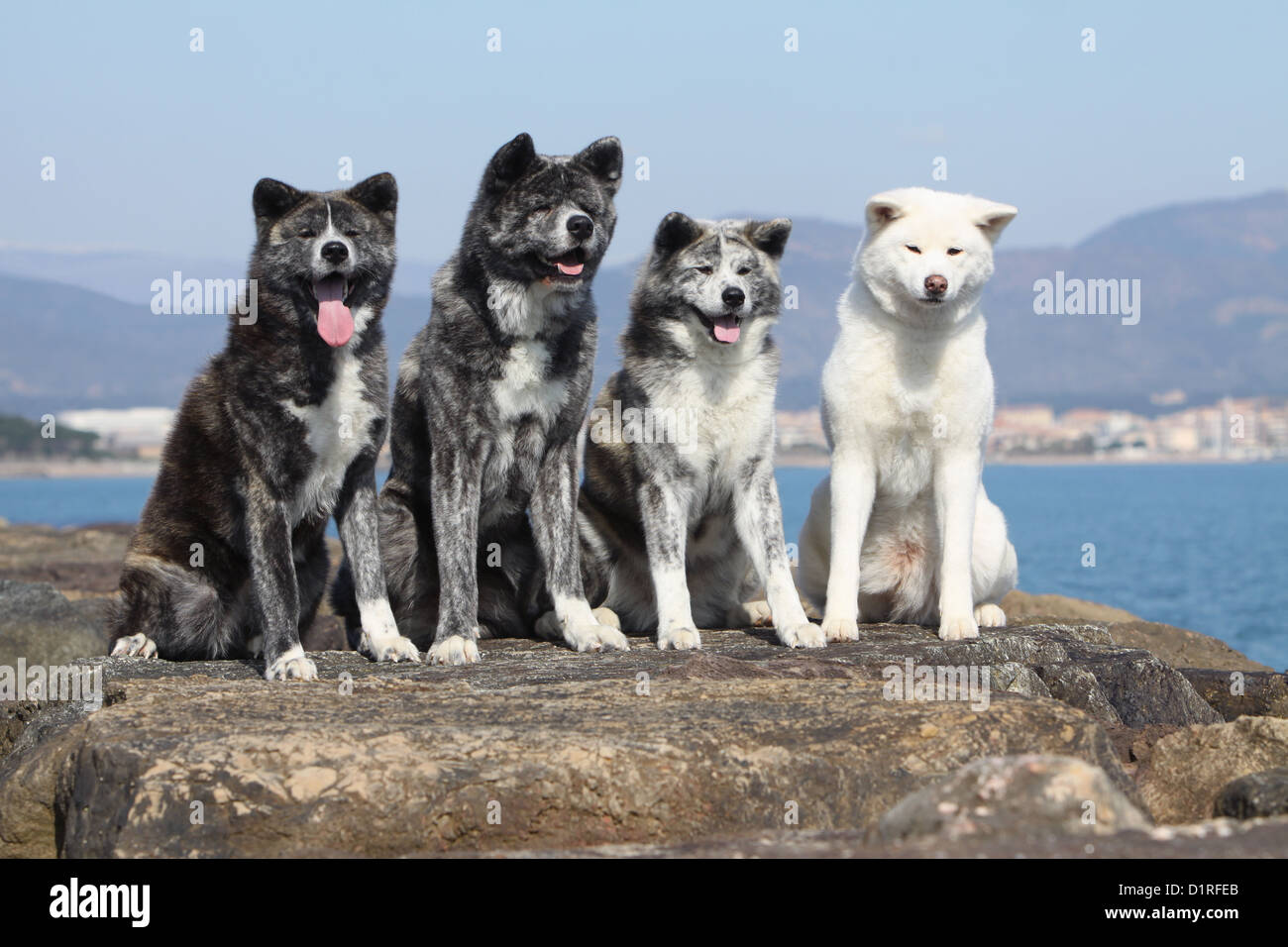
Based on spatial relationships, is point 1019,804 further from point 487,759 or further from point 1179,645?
point 1179,645

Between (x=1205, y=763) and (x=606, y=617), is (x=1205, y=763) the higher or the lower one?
the lower one

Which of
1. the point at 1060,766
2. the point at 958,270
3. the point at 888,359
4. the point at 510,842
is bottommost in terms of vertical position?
the point at 510,842

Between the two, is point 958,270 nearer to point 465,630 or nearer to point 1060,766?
point 465,630

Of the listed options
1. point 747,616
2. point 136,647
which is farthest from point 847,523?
point 136,647

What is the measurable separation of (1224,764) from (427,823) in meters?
3.05

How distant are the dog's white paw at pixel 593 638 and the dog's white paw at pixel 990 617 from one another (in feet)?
6.97

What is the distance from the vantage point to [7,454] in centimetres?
11731

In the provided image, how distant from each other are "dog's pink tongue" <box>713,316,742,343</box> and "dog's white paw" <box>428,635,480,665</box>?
2.06 m

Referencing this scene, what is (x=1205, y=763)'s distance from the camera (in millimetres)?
5195

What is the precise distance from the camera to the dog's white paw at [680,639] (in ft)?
22.3

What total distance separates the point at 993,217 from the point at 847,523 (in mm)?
1797

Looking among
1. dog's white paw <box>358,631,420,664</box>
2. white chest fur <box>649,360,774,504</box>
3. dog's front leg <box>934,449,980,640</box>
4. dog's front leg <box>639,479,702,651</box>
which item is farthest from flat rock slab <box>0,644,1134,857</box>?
white chest fur <box>649,360,774,504</box>

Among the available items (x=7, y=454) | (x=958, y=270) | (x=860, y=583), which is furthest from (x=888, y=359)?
(x=7, y=454)

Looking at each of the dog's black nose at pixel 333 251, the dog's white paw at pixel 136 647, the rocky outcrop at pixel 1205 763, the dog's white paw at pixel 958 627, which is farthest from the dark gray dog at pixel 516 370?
the rocky outcrop at pixel 1205 763
